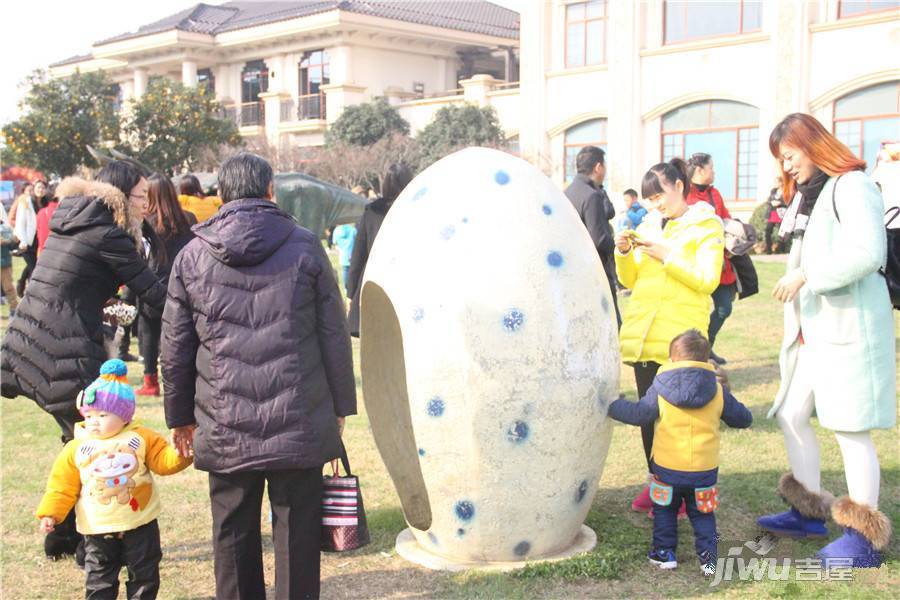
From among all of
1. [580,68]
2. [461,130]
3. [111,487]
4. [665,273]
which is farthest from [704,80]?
[111,487]

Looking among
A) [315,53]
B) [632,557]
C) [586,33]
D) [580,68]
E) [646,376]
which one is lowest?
[632,557]

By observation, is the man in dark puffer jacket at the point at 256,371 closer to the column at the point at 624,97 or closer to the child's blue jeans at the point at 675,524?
the child's blue jeans at the point at 675,524

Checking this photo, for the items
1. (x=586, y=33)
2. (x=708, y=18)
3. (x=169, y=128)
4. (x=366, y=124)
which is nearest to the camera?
(x=708, y=18)

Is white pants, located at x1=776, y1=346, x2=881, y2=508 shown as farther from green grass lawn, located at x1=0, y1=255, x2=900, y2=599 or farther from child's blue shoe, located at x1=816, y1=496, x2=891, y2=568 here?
green grass lawn, located at x1=0, y1=255, x2=900, y2=599

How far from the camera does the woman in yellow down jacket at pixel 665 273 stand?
4.87 m

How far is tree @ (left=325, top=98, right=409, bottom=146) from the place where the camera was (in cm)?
3716

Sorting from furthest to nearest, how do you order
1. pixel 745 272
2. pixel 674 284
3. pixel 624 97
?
1. pixel 624 97
2. pixel 745 272
3. pixel 674 284

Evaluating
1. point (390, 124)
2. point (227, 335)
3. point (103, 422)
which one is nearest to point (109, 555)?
point (103, 422)

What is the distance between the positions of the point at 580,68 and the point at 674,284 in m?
26.6

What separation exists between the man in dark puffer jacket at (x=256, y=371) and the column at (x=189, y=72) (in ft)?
143

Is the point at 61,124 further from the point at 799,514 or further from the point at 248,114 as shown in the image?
the point at 799,514

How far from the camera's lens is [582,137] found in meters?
31.2

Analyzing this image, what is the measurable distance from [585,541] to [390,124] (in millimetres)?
33934

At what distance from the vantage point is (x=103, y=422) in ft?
13.0
